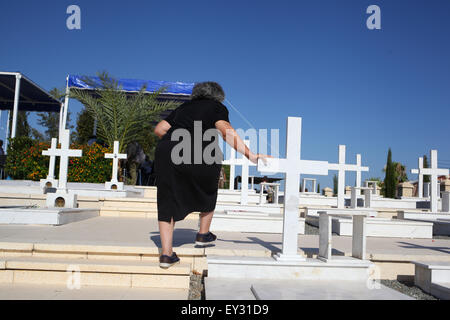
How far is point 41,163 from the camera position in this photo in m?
10.5

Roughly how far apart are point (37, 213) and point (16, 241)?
1.91 meters

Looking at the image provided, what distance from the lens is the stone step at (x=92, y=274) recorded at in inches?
114

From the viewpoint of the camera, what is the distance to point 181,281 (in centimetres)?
299

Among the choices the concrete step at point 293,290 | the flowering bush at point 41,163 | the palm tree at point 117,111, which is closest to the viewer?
the concrete step at point 293,290

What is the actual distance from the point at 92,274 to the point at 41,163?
28.8ft

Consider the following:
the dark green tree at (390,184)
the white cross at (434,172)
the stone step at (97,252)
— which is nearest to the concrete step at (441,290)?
the stone step at (97,252)

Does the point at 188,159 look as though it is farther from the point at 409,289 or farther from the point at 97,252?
the point at 409,289

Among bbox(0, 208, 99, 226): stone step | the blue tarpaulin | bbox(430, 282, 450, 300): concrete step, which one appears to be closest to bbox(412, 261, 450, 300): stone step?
bbox(430, 282, 450, 300): concrete step

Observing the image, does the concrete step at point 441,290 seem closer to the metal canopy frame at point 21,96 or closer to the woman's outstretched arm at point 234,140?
the woman's outstretched arm at point 234,140

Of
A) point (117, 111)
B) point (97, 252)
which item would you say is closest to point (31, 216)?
point (97, 252)

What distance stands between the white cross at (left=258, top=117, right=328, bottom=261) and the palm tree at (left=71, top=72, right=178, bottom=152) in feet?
39.7

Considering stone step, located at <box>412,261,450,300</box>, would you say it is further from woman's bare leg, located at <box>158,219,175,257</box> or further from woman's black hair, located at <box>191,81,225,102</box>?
woman's black hair, located at <box>191,81,225,102</box>

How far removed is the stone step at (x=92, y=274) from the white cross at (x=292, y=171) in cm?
94

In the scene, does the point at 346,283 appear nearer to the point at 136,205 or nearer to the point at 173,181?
the point at 173,181
